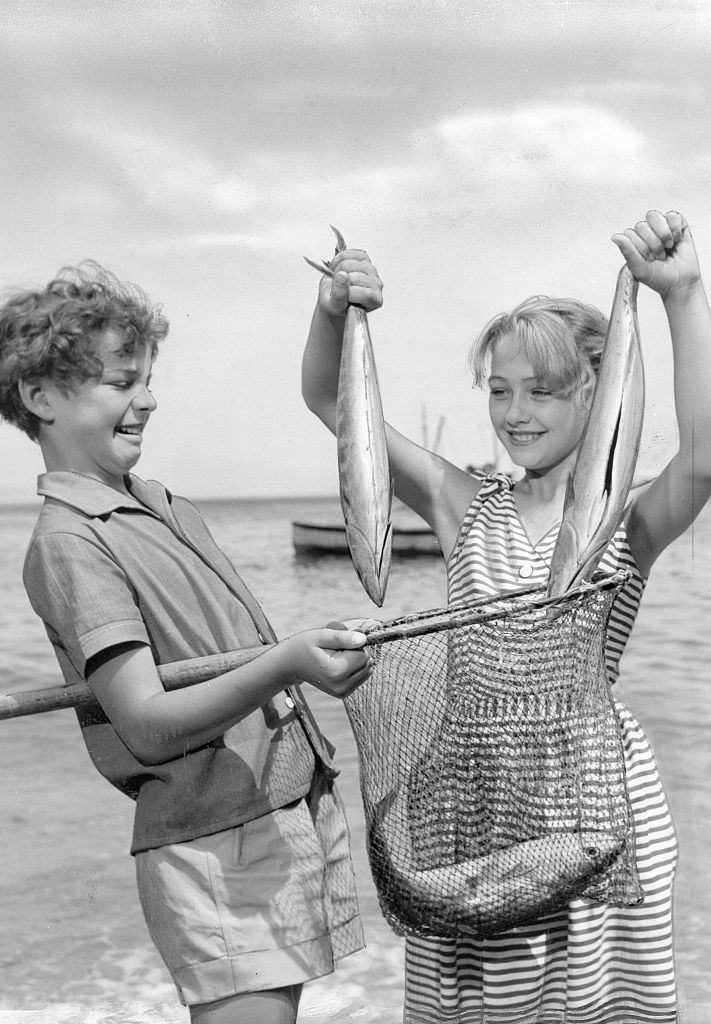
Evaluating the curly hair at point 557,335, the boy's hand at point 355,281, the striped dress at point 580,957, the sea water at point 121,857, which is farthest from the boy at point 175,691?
the sea water at point 121,857

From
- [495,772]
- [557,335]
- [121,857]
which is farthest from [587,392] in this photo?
[121,857]

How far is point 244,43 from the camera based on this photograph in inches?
139

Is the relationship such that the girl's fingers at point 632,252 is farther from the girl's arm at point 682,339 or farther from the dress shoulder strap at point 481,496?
the dress shoulder strap at point 481,496

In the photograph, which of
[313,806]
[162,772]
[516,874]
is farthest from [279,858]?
[516,874]

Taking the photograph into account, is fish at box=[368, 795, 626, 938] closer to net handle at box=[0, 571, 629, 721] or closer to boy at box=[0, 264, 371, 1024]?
boy at box=[0, 264, 371, 1024]

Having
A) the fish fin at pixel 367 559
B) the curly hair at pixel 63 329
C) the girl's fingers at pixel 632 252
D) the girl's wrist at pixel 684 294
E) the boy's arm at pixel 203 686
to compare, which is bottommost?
the boy's arm at pixel 203 686

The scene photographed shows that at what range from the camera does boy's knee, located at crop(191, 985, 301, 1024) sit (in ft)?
6.49

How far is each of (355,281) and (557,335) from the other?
60 centimetres

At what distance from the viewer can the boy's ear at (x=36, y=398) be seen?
2129 millimetres

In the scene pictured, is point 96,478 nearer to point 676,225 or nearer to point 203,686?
point 203,686

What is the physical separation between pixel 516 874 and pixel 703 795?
776cm

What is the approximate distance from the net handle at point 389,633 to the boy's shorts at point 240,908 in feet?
1.09

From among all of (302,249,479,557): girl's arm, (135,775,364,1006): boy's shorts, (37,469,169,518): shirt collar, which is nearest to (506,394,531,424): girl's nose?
(302,249,479,557): girl's arm

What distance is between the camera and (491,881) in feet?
6.88
